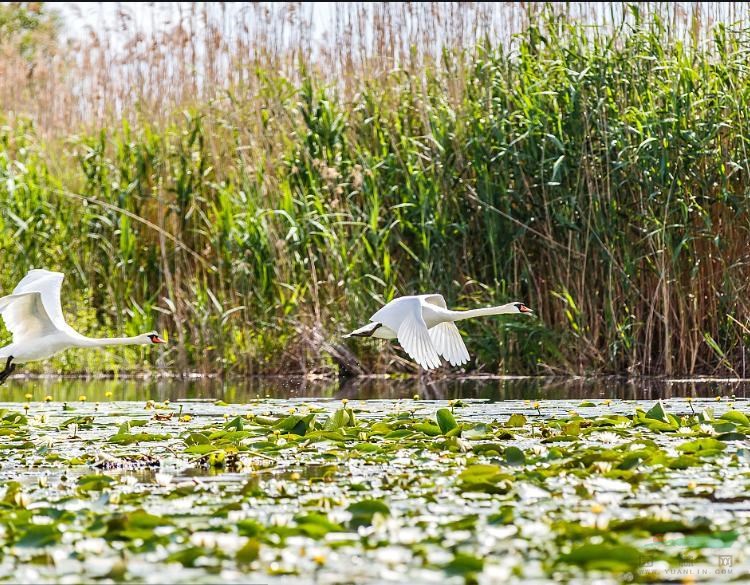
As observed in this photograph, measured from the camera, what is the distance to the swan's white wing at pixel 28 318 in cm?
898

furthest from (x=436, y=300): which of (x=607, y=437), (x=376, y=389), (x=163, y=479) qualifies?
(x=163, y=479)

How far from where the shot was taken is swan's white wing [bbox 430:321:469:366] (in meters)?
9.25

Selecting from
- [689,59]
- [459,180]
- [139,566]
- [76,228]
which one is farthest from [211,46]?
[139,566]

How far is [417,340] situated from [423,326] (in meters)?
0.15

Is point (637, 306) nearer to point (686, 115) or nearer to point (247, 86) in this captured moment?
point (686, 115)

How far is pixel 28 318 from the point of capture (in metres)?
9.20

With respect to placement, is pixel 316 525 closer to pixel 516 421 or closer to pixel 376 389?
pixel 516 421

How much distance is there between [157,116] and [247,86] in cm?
121

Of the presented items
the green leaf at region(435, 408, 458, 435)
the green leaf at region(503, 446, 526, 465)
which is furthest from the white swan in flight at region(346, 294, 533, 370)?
the green leaf at region(503, 446, 526, 465)

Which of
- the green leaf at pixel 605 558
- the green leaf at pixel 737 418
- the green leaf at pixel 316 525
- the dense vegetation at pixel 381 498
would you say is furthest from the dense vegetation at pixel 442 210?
the green leaf at pixel 605 558

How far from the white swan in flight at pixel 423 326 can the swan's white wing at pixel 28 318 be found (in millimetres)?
2245

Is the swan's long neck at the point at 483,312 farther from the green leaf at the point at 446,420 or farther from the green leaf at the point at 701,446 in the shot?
the green leaf at the point at 701,446

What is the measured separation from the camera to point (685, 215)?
10.7m

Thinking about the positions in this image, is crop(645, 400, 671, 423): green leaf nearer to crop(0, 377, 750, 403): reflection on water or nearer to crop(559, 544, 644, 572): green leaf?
crop(0, 377, 750, 403): reflection on water
